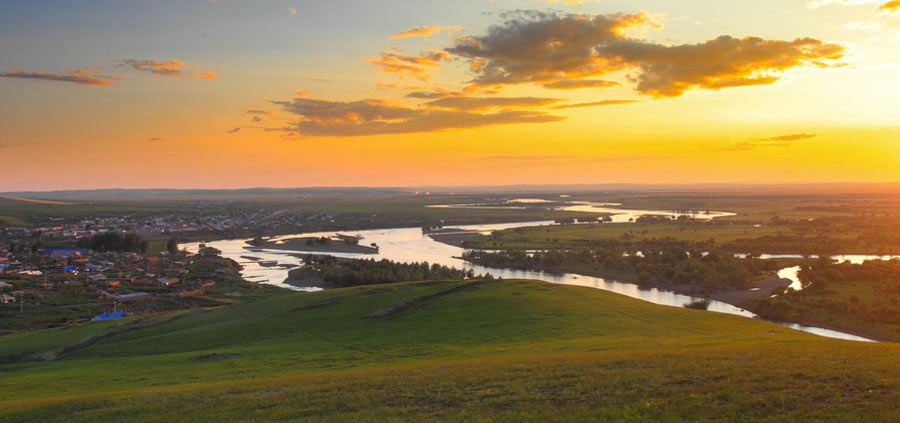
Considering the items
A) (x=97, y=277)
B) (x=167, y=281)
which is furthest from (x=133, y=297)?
(x=97, y=277)

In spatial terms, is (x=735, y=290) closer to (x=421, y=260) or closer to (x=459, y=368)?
(x=421, y=260)

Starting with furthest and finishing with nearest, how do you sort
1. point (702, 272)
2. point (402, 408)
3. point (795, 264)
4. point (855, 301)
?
point (795, 264) < point (702, 272) < point (855, 301) < point (402, 408)

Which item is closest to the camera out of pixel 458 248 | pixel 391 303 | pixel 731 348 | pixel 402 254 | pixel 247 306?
pixel 731 348

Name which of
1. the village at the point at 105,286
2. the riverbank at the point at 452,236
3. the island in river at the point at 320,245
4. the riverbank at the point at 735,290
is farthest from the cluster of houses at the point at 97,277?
the riverbank at the point at 735,290

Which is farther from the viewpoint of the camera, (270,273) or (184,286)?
(270,273)

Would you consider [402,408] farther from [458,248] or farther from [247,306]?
[458,248]

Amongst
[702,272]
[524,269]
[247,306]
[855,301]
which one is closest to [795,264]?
[702,272]

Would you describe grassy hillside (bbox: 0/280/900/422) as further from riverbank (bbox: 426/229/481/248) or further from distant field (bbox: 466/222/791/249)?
riverbank (bbox: 426/229/481/248)
